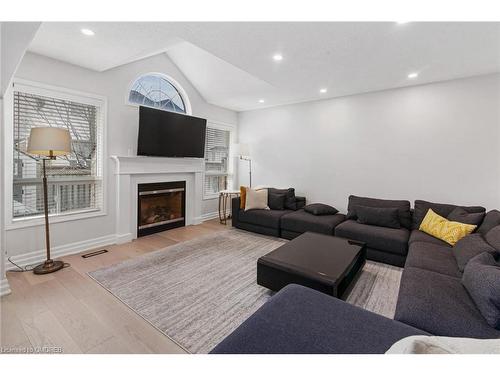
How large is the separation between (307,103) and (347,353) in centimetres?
447

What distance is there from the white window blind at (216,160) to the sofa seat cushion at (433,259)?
3921 mm

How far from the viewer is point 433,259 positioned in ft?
7.25

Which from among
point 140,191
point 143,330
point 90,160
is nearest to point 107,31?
point 90,160

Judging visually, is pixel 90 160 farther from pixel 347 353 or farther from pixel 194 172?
pixel 347 353

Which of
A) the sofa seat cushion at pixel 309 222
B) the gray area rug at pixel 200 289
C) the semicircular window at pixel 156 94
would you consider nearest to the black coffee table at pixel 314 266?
the gray area rug at pixel 200 289

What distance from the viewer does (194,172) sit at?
4734 millimetres

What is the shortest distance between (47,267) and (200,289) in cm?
184

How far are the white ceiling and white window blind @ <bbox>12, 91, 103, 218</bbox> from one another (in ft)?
2.04

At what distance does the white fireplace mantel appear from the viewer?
3568 millimetres

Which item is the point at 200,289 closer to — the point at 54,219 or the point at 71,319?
the point at 71,319

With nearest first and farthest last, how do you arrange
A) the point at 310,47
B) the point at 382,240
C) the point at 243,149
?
the point at 310,47
the point at 382,240
the point at 243,149

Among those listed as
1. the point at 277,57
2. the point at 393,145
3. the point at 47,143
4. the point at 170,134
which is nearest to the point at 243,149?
the point at 170,134

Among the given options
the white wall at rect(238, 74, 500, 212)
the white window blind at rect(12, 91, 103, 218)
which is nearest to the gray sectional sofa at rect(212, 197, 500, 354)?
the white wall at rect(238, 74, 500, 212)

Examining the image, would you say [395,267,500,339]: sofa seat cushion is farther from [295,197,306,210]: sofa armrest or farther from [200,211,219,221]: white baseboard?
[200,211,219,221]: white baseboard
